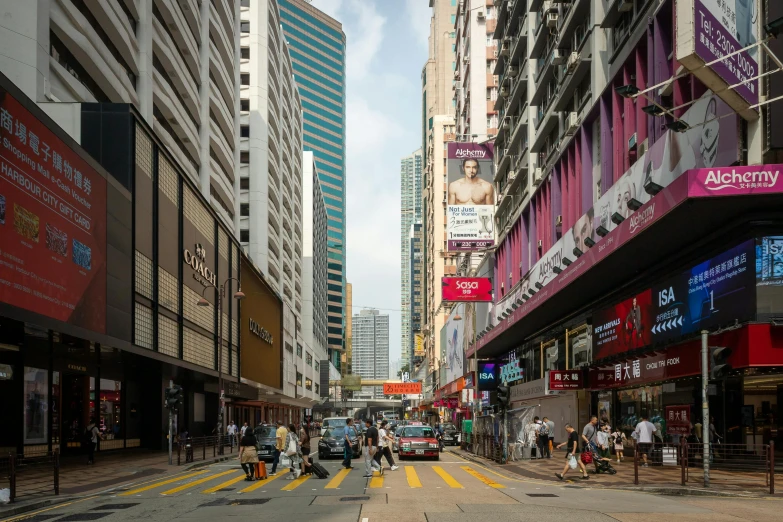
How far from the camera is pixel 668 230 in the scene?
25.7 metres

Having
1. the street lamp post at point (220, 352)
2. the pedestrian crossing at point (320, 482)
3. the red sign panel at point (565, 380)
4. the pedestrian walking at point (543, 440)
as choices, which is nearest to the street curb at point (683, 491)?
the pedestrian crossing at point (320, 482)

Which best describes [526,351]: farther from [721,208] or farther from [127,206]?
[721,208]

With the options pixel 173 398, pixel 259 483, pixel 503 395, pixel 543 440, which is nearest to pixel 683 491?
pixel 259 483

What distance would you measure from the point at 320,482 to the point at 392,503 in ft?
23.8

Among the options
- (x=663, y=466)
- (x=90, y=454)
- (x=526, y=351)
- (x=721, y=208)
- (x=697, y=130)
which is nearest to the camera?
(x=721, y=208)

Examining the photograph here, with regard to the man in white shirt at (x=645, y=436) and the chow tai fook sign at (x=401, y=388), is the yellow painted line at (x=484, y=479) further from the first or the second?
the chow tai fook sign at (x=401, y=388)

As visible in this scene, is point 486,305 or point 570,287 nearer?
point 570,287

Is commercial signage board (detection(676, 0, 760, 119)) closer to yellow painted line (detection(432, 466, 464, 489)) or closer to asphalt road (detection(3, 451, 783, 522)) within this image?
asphalt road (detection(3, 451, 783, 522))

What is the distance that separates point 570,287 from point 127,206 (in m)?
19.0

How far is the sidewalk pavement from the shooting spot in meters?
19.5

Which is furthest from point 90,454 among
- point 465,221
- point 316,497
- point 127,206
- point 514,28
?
point 514,28

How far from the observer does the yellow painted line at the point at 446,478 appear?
887 inches

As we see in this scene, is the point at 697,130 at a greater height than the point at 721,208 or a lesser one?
greater

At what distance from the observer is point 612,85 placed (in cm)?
3394
